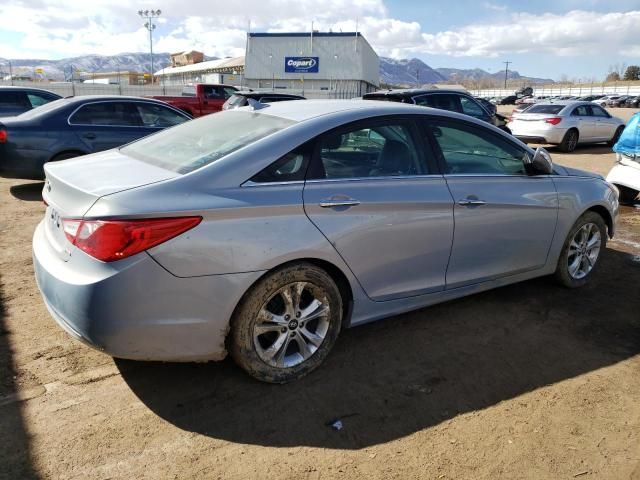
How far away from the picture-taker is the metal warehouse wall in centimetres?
5344

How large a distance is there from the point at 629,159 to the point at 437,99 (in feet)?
17.2

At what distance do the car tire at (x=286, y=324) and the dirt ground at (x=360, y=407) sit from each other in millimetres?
137

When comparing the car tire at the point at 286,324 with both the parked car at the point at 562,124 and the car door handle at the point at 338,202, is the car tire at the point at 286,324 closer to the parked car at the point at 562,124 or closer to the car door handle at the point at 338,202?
the car door handle at the point at 338,202

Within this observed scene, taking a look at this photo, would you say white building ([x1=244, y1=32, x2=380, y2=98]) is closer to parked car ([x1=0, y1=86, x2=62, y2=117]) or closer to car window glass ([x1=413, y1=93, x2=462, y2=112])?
car window glass ([x1=413, y1=93, x2=462, y2=112])

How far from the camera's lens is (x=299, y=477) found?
2.47 metres

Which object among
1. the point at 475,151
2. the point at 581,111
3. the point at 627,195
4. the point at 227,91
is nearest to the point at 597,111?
the point at 581,111

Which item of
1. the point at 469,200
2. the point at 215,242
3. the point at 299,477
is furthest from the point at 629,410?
the point at 215,242

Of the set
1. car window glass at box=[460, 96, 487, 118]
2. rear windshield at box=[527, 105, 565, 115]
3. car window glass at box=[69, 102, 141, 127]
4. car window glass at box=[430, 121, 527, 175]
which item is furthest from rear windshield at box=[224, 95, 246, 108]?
car window glass at box=[430, 121, 527, 175]

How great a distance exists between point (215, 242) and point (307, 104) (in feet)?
5.05

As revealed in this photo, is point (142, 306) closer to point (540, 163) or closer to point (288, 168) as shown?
point (288, 168)

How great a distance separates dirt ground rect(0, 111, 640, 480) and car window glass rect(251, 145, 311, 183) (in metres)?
1.20

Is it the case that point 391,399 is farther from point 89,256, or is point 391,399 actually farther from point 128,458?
point 89,256

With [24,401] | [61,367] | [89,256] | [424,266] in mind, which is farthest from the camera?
[424,266]

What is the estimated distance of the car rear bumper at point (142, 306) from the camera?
2.59m
